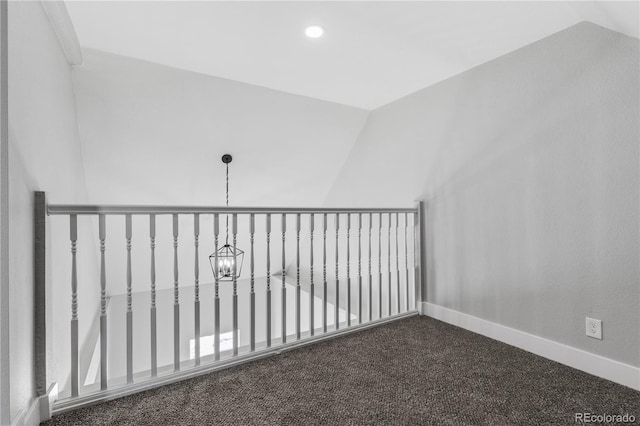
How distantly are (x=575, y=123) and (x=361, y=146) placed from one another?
231 centimetres

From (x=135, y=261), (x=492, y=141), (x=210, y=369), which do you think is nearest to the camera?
(x=210, y=369)

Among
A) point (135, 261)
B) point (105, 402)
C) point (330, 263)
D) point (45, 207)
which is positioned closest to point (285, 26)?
point (45, 207)

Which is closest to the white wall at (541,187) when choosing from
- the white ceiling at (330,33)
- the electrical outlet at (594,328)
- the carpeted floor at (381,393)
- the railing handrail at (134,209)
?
the electrical outlet at (594,328)

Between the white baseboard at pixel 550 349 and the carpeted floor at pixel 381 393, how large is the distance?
66mm

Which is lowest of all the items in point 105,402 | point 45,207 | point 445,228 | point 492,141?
point 105,402

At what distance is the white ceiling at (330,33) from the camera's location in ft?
6.45

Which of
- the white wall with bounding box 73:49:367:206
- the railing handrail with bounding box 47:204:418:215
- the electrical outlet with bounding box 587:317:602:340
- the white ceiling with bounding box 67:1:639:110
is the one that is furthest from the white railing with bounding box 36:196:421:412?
the electrical outlet with bounding box 587:317:602:340

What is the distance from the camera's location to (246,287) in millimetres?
6125

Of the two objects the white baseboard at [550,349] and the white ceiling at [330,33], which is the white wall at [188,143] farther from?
the white baseboard at [550,349]

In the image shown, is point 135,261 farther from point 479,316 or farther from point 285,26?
point 479,316

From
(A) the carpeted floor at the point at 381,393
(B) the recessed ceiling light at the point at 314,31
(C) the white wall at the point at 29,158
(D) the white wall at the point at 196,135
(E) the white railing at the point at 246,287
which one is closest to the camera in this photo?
(C) the white wall at the point at 29,158

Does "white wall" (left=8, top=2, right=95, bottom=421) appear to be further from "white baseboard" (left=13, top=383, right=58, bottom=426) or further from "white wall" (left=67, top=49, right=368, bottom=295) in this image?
"white wall" (left=67, top=49, right=368, bottom=295)

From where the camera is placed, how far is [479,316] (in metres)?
2.72

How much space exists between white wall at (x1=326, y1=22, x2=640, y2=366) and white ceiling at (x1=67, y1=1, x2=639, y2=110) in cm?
23
